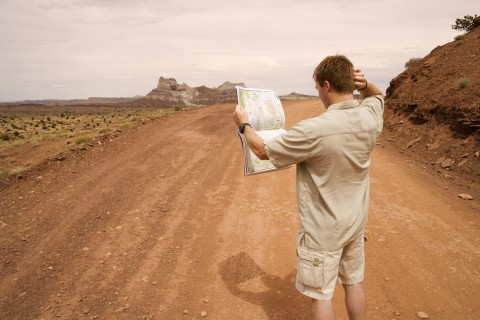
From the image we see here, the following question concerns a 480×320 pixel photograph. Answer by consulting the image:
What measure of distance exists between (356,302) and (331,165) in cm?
113

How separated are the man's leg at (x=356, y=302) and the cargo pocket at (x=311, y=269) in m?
0.46

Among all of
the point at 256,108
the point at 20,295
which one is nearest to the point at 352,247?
the point at 256,108

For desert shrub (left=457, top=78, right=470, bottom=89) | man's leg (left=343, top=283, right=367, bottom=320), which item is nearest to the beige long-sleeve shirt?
man's leg (left=343, top=283, right=367, bottom=320)

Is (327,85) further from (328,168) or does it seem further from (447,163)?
(447,163)

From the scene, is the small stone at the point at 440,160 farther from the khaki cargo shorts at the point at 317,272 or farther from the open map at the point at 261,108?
the khaki cargo shorts at the point at 317,272

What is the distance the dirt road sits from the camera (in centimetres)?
382

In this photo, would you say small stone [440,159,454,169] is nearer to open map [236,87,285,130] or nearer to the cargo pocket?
open map [236,87,285,130]

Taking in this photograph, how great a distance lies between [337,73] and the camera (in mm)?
2373

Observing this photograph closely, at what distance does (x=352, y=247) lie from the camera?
9.02 feet

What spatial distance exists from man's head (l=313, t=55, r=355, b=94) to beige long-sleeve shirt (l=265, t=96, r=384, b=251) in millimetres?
111

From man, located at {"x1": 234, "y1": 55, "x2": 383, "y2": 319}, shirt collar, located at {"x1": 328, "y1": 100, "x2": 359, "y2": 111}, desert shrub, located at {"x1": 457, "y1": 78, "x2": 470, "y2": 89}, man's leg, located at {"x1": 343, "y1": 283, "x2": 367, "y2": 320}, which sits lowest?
man's leg, located at {"x1": 343, "y1": 283, "x2": 367, "y2": 320}

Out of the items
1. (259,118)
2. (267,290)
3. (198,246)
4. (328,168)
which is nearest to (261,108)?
(259,118)

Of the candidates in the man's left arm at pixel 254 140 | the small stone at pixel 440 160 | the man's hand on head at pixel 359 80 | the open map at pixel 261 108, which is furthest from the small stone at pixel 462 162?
the man's left arm at pixel 254 140

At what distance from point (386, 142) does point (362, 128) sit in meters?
9.28
